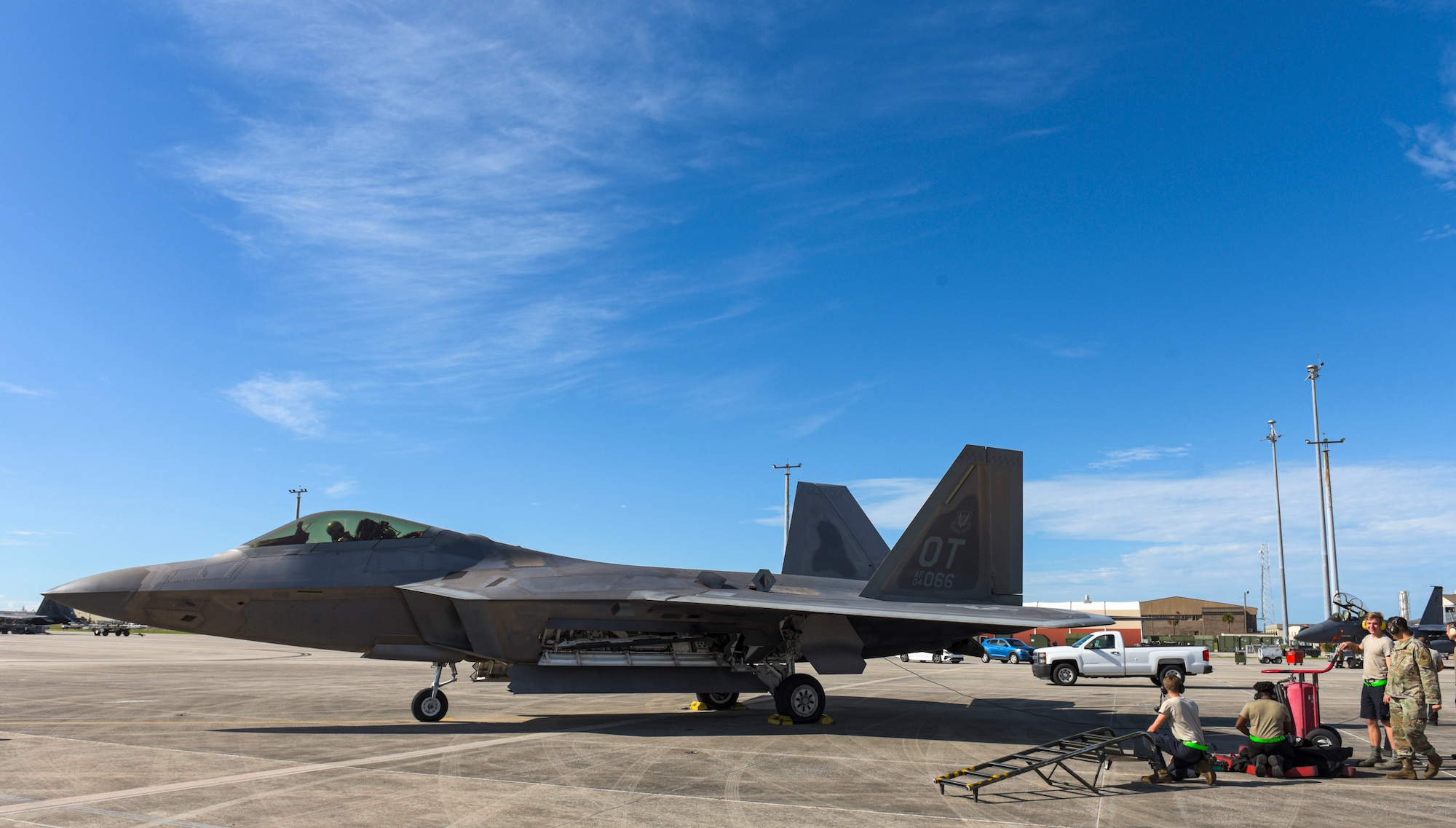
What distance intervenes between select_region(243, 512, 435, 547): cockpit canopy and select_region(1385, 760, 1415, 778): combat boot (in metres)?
12.9

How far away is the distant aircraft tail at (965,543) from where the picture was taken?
1453 centimetres

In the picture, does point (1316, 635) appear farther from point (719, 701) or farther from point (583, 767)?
point (583, 767)

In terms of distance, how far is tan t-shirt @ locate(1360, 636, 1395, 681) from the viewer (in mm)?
9977

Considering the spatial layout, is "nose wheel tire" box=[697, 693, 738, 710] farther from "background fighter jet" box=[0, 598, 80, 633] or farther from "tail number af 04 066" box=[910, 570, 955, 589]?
"background fighter jet" box=[0, 598, 80, 633]

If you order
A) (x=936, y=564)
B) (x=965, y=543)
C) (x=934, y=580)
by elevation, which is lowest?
(x=934, y=580)

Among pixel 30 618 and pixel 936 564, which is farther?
pixel 30 618

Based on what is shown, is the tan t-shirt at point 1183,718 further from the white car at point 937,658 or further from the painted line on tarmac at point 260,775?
the white car at point 937,658

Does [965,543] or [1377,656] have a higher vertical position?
[965,543]

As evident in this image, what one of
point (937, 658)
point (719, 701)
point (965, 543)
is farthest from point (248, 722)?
point (937, 658)

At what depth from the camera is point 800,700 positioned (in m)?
13.9

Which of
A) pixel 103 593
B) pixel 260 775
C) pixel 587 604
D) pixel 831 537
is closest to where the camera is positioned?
pixel 260 775

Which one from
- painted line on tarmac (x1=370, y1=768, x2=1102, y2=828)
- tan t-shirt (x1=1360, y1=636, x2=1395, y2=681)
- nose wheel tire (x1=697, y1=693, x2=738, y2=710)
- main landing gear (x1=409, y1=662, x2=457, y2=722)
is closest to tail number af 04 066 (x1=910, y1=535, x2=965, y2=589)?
nose wheel tire (x1=697, y1=693, x2=738, y2=710)

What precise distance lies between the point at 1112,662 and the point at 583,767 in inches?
865

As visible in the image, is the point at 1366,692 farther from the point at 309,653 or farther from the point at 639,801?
the point at 309,653
